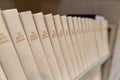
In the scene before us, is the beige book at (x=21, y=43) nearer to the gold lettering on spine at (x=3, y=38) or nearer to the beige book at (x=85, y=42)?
the gold lettering on spine at (x=3, y=38)

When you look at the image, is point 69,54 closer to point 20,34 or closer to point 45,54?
point 45,54

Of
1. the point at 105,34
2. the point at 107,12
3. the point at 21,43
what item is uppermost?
the point at 21,43

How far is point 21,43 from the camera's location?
17.7 inches

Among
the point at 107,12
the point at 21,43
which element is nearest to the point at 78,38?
the point at 21,43

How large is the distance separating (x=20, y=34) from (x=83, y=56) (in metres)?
0.46

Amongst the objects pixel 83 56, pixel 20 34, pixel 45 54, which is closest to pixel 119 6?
pixel 83 56

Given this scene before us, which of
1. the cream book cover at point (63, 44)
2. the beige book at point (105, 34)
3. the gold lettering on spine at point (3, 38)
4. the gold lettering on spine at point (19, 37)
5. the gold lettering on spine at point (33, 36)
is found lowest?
the beige book at point (105, 34)

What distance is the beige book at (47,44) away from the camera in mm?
518

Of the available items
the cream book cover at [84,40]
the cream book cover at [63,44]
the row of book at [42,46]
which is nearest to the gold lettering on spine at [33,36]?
the row of book at [42,46]

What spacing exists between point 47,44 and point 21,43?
0.13 metres

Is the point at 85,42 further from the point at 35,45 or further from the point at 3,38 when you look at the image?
the point at 3,38

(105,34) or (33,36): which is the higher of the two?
(33,36)

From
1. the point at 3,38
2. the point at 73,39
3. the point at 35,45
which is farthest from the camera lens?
the point at 73,39

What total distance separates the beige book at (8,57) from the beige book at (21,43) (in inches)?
0.7
